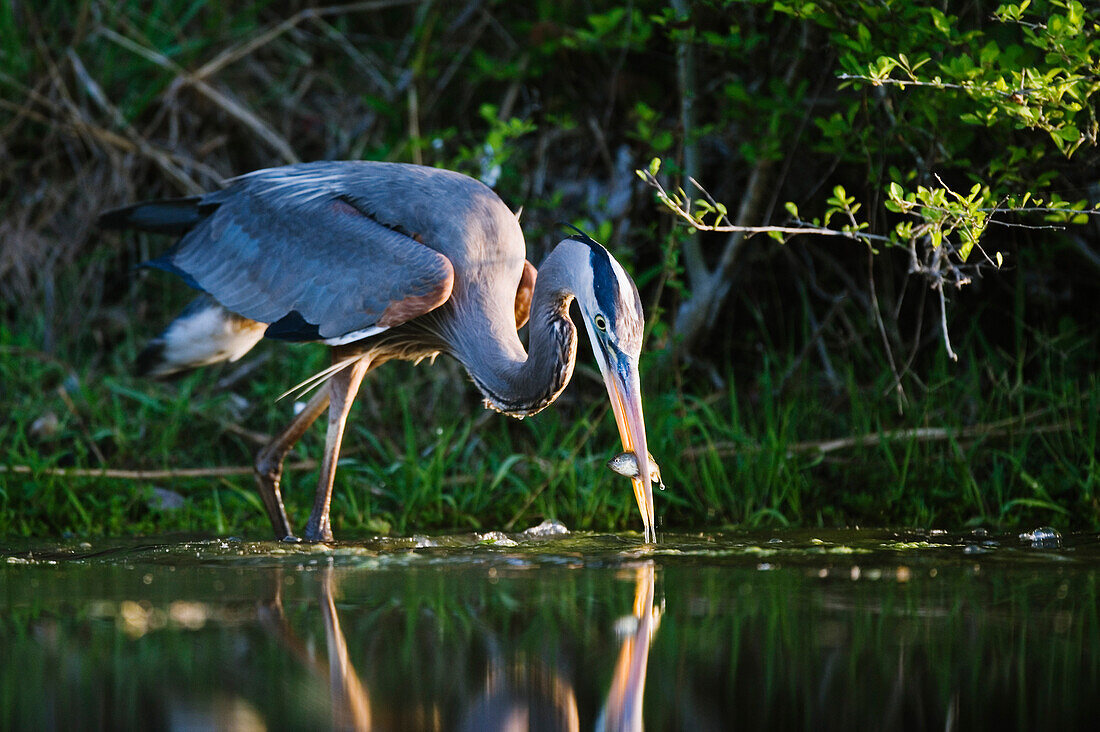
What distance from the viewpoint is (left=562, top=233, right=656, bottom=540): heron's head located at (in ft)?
13.8

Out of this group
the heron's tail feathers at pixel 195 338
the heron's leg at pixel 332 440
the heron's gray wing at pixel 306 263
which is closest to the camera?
the heron's gray wing at pixel 306 263

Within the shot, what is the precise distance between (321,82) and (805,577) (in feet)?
19.2

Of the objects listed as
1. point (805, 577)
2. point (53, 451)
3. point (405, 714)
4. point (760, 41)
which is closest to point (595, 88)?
point (760, 41)

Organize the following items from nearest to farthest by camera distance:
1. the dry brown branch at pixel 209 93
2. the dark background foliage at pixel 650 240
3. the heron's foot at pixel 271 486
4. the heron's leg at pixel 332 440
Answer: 1. the heron's leg at pixel 332 440
2. the dark background foliage at pixel 650 240
3. the heron's foot at pixel 271 486
4. the dry brown branch at pixel 209 93

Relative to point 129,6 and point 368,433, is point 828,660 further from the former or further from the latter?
point 129,6

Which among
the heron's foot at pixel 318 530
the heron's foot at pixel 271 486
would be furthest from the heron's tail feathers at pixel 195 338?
the heron's foot at pixel 318 530

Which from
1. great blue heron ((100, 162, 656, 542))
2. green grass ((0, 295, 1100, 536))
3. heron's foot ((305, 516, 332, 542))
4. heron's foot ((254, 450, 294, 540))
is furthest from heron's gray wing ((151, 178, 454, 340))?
green grass ((0, 295, 1100, 536))

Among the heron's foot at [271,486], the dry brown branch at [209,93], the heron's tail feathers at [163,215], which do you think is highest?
the dry brown branch at [209,93]

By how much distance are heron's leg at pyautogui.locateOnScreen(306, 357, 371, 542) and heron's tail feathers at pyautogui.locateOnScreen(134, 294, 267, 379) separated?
0.71 metres

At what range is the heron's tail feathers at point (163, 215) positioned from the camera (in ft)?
19.3

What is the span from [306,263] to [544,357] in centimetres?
119

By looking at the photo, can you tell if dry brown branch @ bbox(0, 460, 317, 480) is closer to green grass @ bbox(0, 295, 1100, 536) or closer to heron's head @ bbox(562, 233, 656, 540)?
green grass @ bbox(0, 295, 1100, 536)

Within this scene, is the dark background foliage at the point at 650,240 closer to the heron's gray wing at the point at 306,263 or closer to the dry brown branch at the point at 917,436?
the dry brown branch at the point at 917,436

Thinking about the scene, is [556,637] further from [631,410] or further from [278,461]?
[278,461]
